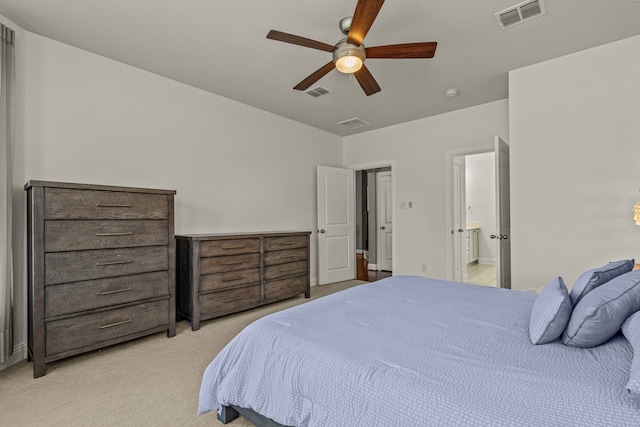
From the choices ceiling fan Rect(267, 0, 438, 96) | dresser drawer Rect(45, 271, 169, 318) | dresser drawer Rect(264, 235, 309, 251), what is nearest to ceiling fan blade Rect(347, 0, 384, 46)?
ceiling fan Rect(267, 0, 438, 96)

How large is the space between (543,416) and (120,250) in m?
2.92

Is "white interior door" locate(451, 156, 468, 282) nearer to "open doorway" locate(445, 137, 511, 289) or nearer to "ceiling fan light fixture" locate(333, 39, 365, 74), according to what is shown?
"open doorway" locate(445, 137, 511, 289)

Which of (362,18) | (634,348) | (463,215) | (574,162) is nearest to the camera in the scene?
(634,348)

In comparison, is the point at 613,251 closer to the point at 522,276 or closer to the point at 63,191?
the point at 522,276

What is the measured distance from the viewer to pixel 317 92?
3.88 metres

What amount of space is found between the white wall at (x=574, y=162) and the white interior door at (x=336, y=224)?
2748mm

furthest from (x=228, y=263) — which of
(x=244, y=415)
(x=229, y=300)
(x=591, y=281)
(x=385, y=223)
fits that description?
(x=385, y=223)

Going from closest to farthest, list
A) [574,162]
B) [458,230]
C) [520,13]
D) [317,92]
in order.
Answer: [520,13], [574,162], [317,92], [458,230]

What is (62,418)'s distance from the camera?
1793mm

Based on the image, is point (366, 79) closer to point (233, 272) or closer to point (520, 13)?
point (520, 13)

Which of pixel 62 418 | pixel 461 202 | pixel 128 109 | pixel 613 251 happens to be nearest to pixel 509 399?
pixel 62 418

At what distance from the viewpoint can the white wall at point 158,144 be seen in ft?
8.84

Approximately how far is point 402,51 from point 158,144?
105 inches

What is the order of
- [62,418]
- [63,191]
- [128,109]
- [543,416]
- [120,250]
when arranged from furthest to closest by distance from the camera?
1. [128,109]
2. [120,250]
3. [63,191]
4. [62,418]
5. [543,416]
